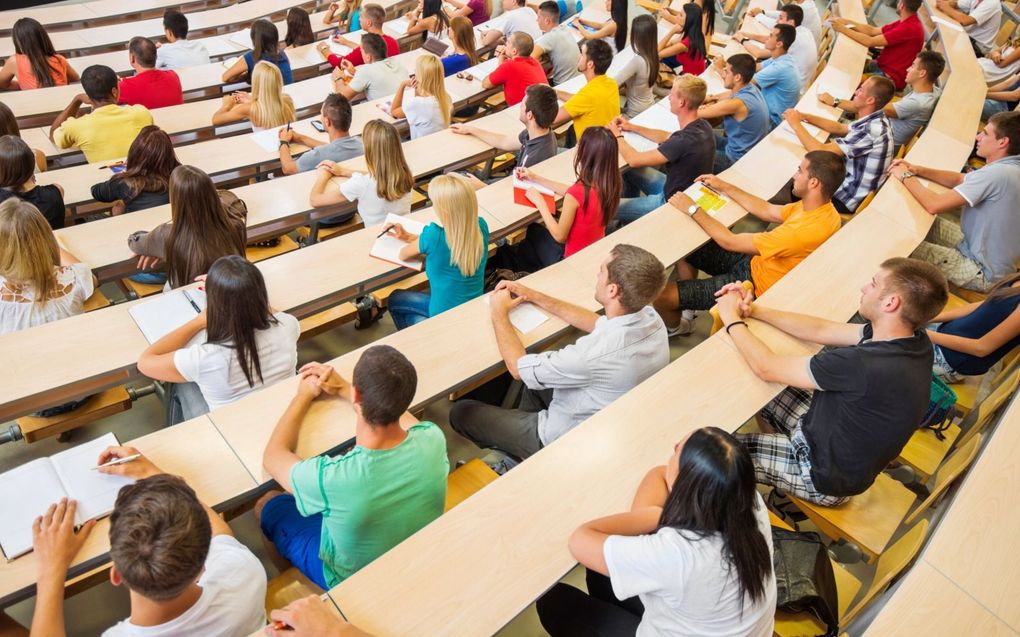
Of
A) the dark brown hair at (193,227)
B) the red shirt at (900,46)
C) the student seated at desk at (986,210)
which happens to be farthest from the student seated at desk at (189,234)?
the red shirt at (900,46)

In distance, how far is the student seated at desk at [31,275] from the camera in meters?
2.95

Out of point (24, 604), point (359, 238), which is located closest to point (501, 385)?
point (359, 238)

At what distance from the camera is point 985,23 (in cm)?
821

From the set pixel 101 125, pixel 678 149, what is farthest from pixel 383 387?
pixel 101 125

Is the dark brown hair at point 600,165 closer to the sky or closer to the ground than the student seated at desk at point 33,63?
closer to the ground

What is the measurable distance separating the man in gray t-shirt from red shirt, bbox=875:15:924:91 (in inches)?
127

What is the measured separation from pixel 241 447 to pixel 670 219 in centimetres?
270

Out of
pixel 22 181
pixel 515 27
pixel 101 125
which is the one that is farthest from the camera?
pixel 515 27

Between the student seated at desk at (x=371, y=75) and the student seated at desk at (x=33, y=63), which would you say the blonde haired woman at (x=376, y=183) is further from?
the student seated at desk at (x=33, y=63)

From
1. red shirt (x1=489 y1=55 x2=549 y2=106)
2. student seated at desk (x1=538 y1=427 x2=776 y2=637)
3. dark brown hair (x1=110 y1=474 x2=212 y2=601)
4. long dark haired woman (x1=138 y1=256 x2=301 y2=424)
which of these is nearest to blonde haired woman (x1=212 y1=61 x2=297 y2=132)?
red shirt (x1=489 y1=55 x2=549 y2=106)

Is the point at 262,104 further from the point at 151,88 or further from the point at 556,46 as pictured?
the point at 556,46

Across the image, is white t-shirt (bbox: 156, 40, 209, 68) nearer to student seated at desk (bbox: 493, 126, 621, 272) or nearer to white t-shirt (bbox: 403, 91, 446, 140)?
white t-shirt (bbox: 403, 91, 446, 140)

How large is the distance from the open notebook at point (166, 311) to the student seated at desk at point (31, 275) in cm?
39

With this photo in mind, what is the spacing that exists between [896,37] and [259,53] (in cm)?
620
